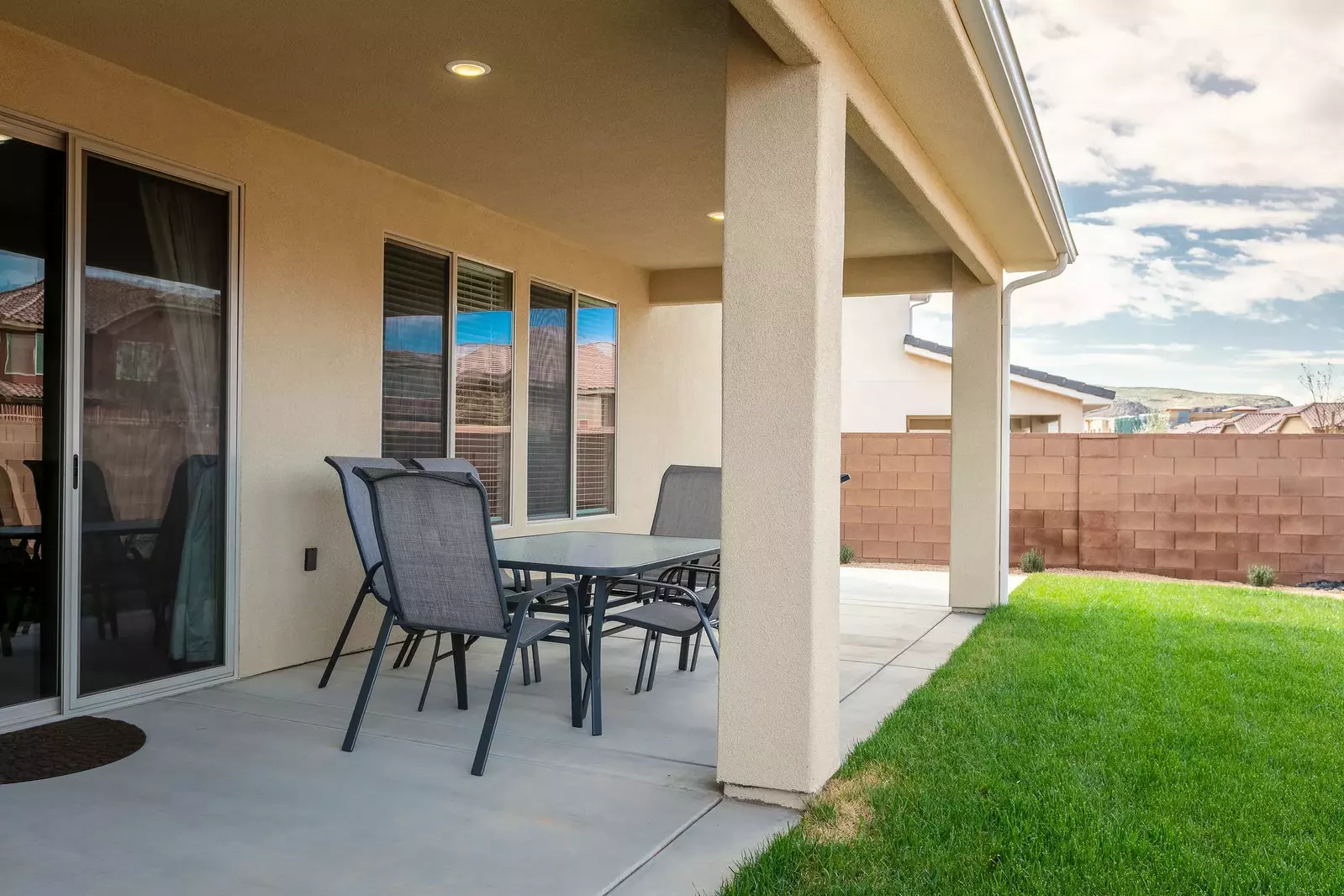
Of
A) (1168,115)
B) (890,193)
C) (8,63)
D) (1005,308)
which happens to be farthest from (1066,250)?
(1168,115)

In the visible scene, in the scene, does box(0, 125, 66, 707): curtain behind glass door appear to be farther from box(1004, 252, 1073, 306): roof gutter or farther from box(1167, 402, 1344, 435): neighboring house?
box(1167, 402, 1344, 435): neighboring house

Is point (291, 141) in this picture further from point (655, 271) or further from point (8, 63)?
point (655, 271)

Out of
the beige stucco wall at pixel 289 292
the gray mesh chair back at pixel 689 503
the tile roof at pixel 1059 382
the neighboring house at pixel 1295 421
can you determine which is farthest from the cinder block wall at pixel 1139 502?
the beige stucco wall at pixel 289 292

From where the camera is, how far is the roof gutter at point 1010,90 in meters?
3.26

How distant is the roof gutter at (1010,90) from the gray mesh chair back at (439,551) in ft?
7.19

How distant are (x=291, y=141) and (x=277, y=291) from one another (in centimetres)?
72

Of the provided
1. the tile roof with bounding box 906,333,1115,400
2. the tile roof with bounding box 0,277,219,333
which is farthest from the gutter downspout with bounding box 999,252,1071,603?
the tile roof with bounding box 906,333,1115,400

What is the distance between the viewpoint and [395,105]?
4340 mm

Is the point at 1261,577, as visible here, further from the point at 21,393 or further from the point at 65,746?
the point at 21,393

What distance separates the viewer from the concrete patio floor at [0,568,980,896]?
2496 mm

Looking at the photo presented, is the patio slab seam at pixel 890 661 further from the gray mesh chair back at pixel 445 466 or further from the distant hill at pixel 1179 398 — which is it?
the distant hill at pixel 1179 398

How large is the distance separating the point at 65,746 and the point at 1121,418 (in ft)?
121

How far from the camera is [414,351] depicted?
566 centimetres

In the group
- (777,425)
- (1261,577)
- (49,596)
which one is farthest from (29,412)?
(1261,577)
